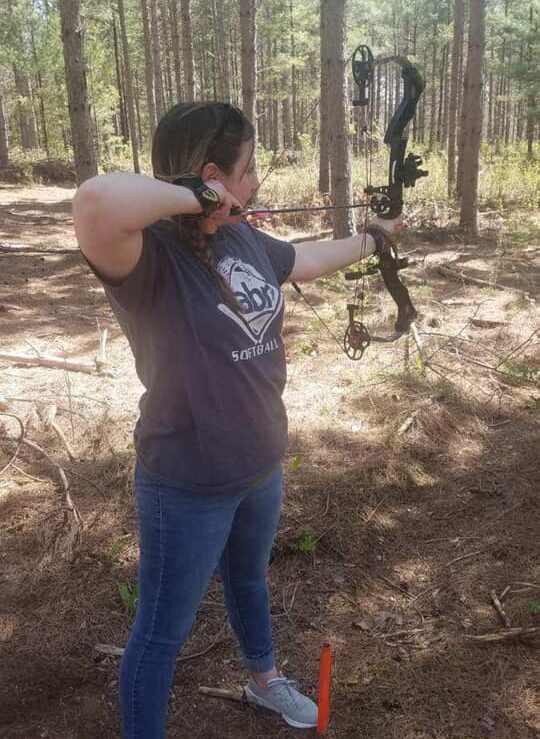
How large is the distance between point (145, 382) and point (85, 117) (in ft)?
25.7

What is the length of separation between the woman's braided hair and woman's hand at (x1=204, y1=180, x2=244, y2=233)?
0.03m

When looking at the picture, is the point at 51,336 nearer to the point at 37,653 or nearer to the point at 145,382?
the point at 37,653

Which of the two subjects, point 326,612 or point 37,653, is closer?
point 37,653

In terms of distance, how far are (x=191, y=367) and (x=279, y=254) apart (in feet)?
2.03

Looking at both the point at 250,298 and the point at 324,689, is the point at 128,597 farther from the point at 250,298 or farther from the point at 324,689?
the point at 250,298

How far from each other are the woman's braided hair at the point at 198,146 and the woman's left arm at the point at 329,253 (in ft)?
1.81

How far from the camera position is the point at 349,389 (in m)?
5.13

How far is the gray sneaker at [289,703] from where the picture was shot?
7.41 ft

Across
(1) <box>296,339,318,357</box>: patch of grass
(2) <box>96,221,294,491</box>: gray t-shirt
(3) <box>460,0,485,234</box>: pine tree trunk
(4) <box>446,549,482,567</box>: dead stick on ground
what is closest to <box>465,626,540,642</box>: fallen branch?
(4) <box>446,549,482,567</box>: dead stick on ground

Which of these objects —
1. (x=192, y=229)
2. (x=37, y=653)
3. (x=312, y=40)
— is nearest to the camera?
(x=192, y=229)

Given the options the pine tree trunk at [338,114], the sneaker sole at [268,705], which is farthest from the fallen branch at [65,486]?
the pine tree trunk at [338,114]

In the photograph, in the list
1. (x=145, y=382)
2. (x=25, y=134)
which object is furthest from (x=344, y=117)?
(x=25, y=134)

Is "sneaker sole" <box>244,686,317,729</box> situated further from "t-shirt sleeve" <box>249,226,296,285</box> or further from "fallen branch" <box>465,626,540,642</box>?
"t-shirt sleeve" <box>249,226,296,285</box>

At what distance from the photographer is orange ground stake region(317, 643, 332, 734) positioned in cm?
214
